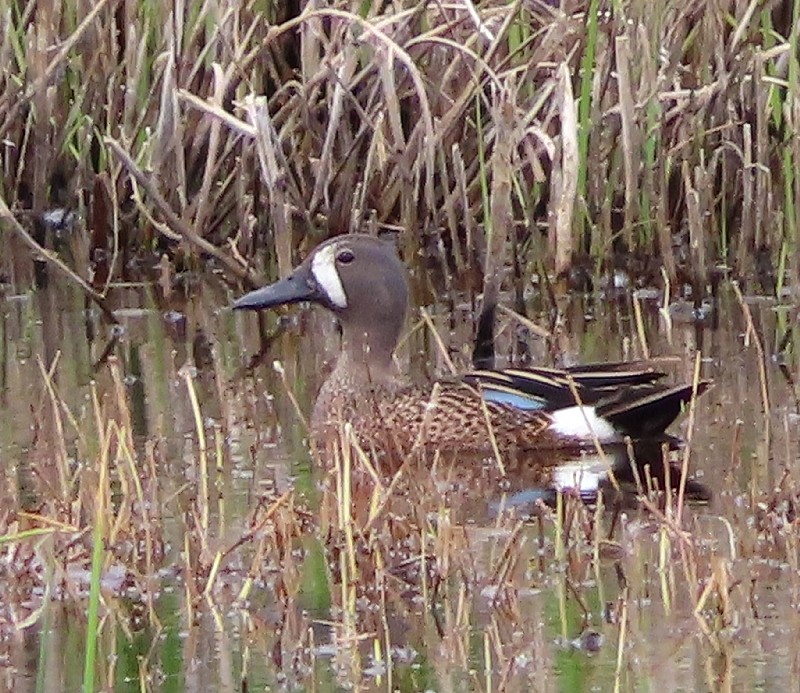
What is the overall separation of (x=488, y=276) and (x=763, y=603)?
2.75m

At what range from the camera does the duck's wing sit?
5.91m

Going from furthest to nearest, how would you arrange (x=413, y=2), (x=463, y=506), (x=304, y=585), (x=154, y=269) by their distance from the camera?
(x=154, y=269), (x=413, y=2), (x=463, y=506), (x=304, y=585)

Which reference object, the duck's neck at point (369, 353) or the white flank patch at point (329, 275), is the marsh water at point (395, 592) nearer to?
the duck's neck at point (369, 353)

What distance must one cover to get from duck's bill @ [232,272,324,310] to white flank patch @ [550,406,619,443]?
0.90 m

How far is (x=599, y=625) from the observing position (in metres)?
4.00

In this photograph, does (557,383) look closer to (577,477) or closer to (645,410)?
(645,410)

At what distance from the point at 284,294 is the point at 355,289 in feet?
0.65

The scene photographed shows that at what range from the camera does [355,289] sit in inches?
267

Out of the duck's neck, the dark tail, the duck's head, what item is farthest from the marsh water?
the duck's head

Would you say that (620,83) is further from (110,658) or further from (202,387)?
(110,658)

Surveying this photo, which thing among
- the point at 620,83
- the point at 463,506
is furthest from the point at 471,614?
Answer: the point at 620,83

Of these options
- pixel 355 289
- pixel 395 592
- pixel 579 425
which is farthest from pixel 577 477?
pixel 355 289

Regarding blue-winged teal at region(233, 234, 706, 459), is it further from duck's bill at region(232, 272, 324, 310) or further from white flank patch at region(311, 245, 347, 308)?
white flank patch at region(311, 245, 347, 308)

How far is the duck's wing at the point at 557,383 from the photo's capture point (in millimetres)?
5910
